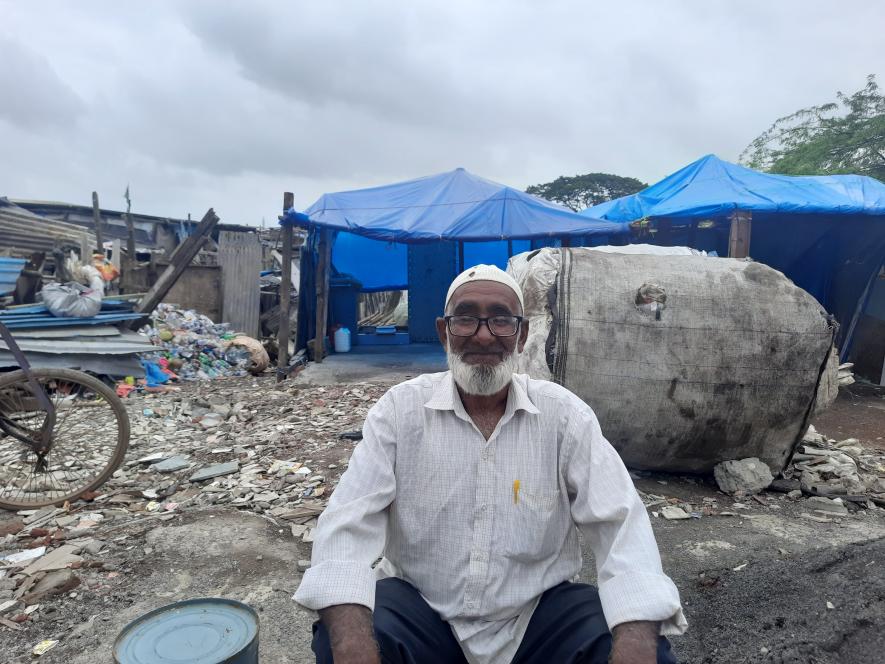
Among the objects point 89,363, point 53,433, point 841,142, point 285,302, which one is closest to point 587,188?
point 841,142

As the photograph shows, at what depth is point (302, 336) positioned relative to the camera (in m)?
9.92

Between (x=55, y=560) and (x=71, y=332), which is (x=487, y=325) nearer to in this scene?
(x=55, y=560)

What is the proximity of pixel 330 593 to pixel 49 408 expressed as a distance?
3391 mm

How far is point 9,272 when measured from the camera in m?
7.66

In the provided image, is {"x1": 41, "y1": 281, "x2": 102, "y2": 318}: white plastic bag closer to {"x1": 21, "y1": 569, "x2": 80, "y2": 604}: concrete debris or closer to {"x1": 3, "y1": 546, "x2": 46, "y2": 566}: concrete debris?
{"x1": 3, "y1": 546, "x2": 46, "y2": 566}: concrete debris

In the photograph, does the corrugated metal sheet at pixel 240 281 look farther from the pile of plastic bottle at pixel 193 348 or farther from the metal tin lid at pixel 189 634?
the metal tin lid at pixel 189 634

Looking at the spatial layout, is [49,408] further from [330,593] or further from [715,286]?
[715,286]

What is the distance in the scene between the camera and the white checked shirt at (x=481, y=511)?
5.35 feet

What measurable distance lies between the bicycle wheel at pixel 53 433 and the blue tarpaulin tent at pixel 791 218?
23.4 ft

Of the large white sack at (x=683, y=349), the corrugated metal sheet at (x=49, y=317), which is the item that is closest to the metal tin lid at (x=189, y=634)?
the large white sack at (x=683, y=349)

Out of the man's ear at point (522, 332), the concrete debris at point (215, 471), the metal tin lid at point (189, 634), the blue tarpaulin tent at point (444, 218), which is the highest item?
the blue tarpaulin tent at point (444, 218)

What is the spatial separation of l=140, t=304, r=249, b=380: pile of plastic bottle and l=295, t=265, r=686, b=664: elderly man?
792cm

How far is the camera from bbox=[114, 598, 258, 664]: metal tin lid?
5.21 ft

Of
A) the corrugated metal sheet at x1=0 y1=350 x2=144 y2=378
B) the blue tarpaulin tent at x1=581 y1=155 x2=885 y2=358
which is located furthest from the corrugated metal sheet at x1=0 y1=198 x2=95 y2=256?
the blue tarpaulin tent at x1=581 y1=155 x2=885 y2=358
